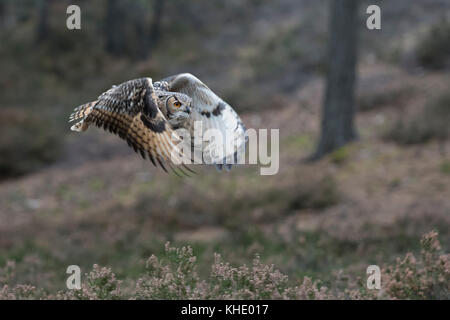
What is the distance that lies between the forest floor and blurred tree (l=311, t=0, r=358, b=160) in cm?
38

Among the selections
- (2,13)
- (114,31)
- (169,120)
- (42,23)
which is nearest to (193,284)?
(169,120)

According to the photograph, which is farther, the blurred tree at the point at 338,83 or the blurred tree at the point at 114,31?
the blurred tree at the point at 114,31

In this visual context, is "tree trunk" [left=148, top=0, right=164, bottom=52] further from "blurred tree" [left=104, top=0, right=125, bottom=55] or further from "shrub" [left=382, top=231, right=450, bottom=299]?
"shrub" [left=382, top=231, right=450, bottom=299]

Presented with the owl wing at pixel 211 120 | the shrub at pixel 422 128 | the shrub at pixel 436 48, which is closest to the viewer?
the owl wing at pixel 211 120

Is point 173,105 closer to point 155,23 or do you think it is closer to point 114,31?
point 114,31

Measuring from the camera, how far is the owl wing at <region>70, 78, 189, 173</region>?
352 cm

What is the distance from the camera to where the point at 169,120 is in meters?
3.82

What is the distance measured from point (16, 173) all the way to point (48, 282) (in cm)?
854

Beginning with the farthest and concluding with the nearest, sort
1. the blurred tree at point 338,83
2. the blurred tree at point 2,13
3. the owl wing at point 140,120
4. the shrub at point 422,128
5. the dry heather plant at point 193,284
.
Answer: the blurred tree at point 2,13 → the blurred tree at point 338,83 → the shrub at point 422,128 → the dry heather plant at point 193,284 → the owl wing at point 140,120

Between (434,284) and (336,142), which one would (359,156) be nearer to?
(336,142)

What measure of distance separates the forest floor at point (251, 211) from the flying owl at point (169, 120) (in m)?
1.80

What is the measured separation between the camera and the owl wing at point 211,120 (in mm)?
4004

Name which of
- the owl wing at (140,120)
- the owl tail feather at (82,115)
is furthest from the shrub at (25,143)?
the owl wing at (140,120)

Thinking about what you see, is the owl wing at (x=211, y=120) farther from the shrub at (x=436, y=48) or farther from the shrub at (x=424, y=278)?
the shrub at (x=436, y=48)
